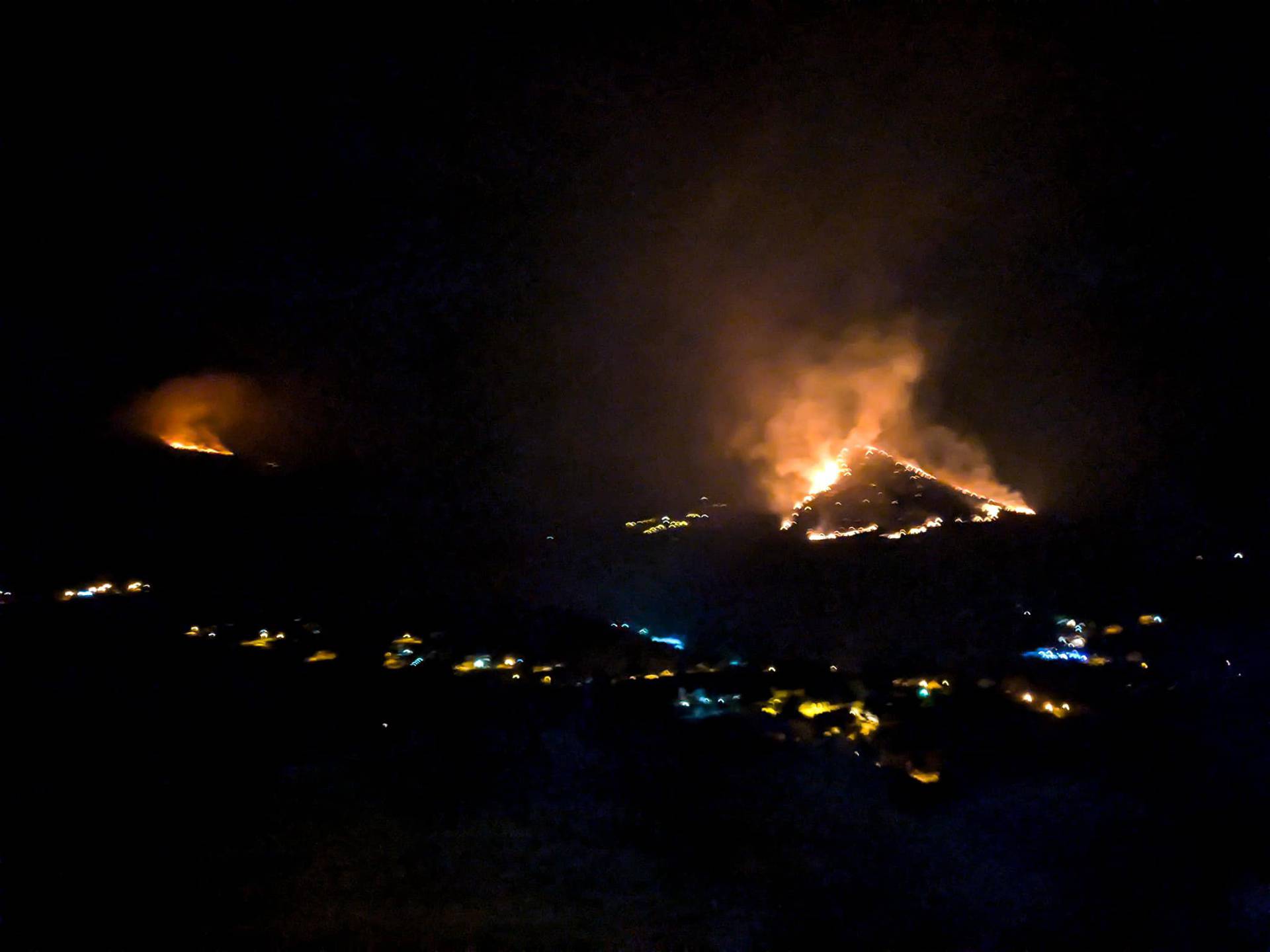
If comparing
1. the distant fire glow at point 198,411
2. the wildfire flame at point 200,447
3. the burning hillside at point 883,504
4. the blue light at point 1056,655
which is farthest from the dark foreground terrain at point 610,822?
the distant fire glow at point 198,411

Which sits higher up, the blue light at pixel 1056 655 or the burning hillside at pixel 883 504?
the burning hillside at pixel 883 504

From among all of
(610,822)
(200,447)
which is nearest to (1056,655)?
(610,822)

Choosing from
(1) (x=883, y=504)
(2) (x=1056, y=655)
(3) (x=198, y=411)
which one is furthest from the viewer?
(3) (x=198, y=411)

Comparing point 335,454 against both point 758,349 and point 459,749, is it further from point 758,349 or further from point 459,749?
point 459,749

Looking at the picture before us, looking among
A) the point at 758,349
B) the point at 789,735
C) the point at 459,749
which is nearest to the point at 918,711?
the point at 789,735

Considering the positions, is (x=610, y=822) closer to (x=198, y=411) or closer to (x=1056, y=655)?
(x=1056, y=655)

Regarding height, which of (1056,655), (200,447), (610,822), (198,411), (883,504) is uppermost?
(198,411)

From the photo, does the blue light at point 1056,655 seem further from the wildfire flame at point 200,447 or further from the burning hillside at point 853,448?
the wildfire flame at point 200,447
